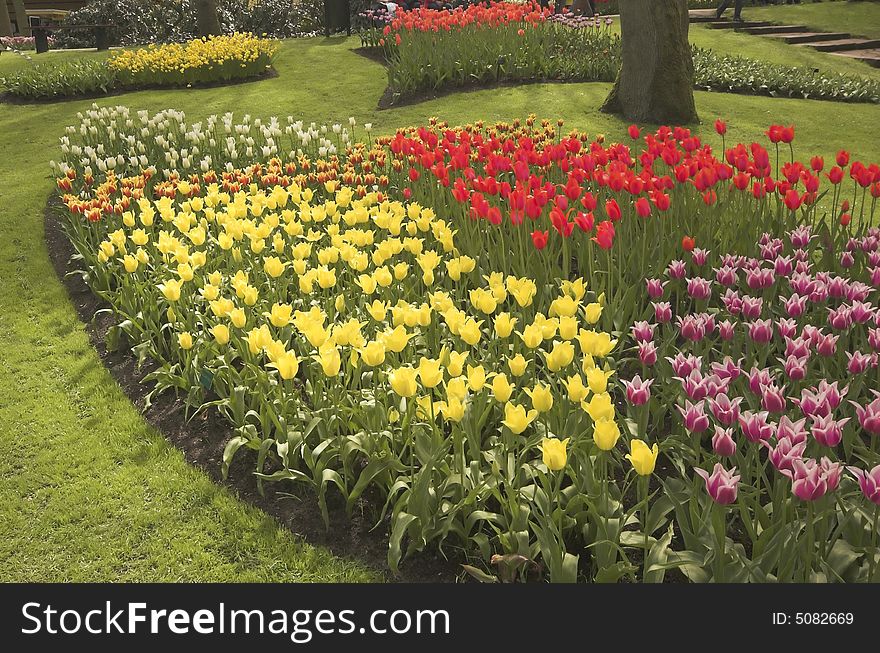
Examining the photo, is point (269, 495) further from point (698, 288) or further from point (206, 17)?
point (206, 17)

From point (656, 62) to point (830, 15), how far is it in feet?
49.2

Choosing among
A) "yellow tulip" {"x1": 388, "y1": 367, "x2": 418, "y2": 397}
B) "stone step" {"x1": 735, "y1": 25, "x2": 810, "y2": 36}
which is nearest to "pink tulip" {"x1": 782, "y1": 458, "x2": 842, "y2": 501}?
"yellow tulip" {"x1": 388, "y1": 367, "x2": 418, "y2": 397}

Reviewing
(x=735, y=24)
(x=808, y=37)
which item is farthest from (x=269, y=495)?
(x=735, y=24)

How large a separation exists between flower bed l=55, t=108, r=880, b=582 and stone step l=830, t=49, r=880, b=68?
13265 millimetres

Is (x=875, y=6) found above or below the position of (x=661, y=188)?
above

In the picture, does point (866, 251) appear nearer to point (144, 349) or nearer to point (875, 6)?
point (144, 349)

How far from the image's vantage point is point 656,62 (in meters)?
9.84

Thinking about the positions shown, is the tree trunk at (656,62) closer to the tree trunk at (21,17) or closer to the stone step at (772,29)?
the stone step at (772,29)

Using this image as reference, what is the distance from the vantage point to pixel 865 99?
12.1 meters

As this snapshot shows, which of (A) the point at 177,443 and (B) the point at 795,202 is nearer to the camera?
(A) the point at 177,443

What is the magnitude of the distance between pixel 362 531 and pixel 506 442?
74 cm

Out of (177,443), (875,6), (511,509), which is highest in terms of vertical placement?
(875,6)

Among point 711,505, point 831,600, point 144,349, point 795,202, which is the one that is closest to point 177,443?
point 144,349

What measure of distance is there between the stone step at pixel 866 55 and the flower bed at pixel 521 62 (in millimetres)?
2689
